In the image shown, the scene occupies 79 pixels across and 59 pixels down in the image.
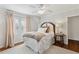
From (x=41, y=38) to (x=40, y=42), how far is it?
82 mm

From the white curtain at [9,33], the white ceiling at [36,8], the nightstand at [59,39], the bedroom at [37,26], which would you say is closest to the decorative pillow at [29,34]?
the bedroom at [37,26]

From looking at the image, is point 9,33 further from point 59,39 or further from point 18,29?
point 59,39

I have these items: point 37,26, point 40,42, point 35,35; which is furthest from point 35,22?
point 40,42

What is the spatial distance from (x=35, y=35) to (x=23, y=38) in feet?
0.81

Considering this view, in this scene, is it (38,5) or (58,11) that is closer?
(38,5)

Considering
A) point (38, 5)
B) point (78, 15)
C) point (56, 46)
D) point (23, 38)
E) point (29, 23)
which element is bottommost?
point (56, 46)

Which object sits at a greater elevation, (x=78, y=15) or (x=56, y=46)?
(x=78, y=15)

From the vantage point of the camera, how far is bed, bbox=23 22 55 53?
64.9 inches

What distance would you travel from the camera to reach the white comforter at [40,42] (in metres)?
1.65

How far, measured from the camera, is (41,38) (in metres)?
1.66

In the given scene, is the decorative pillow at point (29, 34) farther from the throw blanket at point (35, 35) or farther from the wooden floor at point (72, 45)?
the wooden floor at point (72, 45)

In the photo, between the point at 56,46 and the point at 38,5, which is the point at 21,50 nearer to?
the point at 56,46
